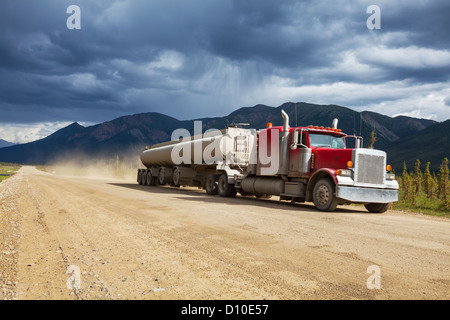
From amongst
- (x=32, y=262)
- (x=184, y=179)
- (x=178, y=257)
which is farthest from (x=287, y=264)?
(x=184, y=179)

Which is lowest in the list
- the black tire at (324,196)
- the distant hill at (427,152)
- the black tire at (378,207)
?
the black tire at (378,207)

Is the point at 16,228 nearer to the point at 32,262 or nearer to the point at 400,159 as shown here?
the point at 32,262

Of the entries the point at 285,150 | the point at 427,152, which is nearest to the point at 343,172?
the point at 285,150

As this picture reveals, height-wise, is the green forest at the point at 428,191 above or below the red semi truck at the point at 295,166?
below

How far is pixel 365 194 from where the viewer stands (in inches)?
478

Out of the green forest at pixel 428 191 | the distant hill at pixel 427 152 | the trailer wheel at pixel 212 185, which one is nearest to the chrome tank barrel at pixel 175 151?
the trailer wheel at pixel 212 185

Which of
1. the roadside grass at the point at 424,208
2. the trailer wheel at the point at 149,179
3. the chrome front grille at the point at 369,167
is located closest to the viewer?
the chrome front grille at the point at 369,167

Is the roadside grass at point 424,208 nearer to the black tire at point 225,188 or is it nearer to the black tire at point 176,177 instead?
the black tire at point 225,188

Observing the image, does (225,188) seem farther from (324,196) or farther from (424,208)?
(424,208)

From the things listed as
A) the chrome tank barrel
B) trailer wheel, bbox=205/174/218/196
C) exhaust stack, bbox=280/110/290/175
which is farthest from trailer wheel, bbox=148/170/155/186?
exhaust stack, bbox=280/110/290/175

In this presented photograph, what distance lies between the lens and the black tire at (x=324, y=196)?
12.3m

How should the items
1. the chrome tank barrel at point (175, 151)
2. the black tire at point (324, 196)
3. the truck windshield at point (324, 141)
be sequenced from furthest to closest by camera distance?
the chrome tank barrel at point (175, 151) → the truck windshield at point (324, 141) → the black tire at point (324, 196)

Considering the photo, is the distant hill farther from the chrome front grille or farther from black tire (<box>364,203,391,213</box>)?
the chrome front grille
